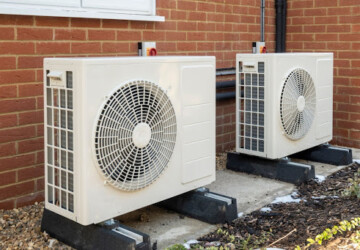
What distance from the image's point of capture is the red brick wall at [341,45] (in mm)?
5156

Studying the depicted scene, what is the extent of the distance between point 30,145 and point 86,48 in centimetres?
80

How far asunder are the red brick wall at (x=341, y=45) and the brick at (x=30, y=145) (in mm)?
3231

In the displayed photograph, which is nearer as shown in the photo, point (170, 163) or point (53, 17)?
point (170, 163)

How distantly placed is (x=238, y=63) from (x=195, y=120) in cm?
115

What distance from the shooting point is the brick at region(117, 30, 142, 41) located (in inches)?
151

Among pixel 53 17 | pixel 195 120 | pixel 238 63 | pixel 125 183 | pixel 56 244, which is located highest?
→ pixel 53 17

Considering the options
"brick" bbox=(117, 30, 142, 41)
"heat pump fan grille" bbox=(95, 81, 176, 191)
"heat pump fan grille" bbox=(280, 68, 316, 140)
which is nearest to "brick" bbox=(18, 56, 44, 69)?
"brick" bbox=(117, 30, 142, 41)

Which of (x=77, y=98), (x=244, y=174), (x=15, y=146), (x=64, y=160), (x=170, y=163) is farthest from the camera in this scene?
(x=244, y=174)

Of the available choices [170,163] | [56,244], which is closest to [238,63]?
[170,163]

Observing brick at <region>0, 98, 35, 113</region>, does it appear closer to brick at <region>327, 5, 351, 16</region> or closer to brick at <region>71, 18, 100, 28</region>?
brick at <region>71, 18, 100, 28</region>

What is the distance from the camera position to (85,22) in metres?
3.56

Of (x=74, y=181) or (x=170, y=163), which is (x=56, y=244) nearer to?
(x=74, y=181)

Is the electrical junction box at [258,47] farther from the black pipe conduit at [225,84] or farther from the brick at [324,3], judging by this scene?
the brick at [324,3]

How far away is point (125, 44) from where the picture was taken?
3.89 m
